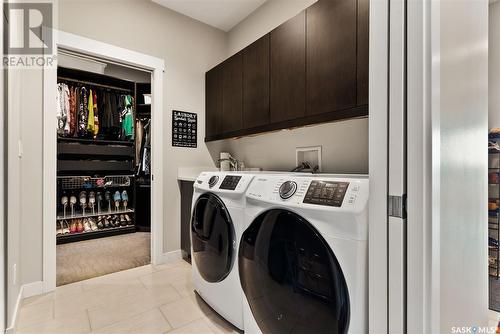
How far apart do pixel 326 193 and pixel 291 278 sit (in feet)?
1.31

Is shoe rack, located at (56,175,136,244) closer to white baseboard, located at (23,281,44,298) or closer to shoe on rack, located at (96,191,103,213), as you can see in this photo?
shoe on rack, located at (96,191,103,213)

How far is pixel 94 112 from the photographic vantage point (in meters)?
A: 3.66

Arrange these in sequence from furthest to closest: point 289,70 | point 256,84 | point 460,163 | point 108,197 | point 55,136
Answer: point 108,197, point 256,84, point 55,136, point 289,70, point 460,163

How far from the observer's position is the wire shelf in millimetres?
3637

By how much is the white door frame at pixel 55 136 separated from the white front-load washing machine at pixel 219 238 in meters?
0.90

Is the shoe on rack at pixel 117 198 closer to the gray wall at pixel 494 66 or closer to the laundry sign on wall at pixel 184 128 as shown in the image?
the laundry sign on wall at pixel 184 128

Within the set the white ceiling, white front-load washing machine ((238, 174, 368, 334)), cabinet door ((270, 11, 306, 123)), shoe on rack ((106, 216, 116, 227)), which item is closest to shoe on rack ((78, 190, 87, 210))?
shoe on rack ((106, 216, 116, 227))

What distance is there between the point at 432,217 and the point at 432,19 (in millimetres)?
586

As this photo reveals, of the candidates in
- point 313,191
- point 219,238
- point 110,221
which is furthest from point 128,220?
point 313,191

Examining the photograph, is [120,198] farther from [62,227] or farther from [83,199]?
[62,227]

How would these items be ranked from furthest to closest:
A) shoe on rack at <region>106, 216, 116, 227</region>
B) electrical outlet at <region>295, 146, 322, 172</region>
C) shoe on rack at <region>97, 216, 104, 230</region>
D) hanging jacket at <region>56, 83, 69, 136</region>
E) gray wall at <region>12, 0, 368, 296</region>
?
shoe on rack at <region>106, 216, 116, 227</region> → shoe on rack at <region>97, 216, 104, 230</region> → hanging jacket at <region>56, 83, 69, 136</region> → electrical outlet at <region>295, 146, 322, 172</region> → gray wall at <region>12, 0, 368, 296</region>

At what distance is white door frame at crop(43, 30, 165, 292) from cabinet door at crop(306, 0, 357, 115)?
1.61 m

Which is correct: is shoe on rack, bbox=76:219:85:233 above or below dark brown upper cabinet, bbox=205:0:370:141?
below

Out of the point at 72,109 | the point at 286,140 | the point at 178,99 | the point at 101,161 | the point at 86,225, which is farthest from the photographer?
the point at 101,161
